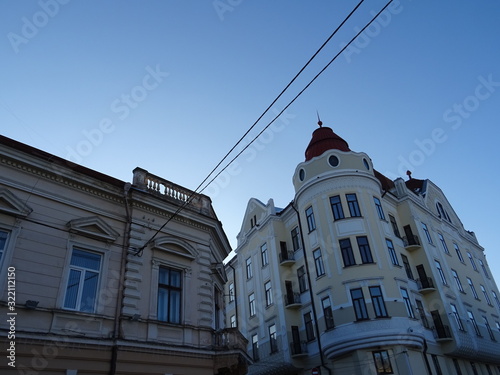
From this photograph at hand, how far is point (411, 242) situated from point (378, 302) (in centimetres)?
811

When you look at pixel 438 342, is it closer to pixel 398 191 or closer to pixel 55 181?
pixel 398 191

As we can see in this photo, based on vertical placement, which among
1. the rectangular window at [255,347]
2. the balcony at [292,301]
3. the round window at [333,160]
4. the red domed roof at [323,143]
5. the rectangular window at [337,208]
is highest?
the red domed roof at [323,143]

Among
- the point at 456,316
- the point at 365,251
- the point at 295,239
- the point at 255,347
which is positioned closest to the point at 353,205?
the point at 365,251

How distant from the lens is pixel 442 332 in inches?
981

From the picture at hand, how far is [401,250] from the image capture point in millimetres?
26859

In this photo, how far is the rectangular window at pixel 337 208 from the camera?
24469mm

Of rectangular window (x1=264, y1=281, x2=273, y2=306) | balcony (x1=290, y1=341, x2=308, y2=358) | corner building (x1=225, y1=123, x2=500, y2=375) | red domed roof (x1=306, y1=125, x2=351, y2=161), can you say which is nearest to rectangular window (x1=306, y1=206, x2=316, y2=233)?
corner building (x1=225, y1=123, x2=500, y2=375)

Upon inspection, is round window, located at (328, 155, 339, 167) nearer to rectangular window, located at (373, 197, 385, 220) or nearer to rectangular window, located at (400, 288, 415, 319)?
rectangular window, located at (373, 197, 385, 220)

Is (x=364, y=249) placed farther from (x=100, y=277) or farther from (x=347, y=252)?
(x=100, y=277)

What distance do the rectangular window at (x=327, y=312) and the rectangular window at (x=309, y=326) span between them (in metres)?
2.22

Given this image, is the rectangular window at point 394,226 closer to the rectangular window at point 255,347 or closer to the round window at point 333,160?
the round window at point 333,160

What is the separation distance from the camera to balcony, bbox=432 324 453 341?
24.4 m

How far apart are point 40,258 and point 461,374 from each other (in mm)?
26728

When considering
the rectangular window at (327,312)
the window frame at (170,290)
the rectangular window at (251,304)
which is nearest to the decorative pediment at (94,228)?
the window frame at (170,290)
